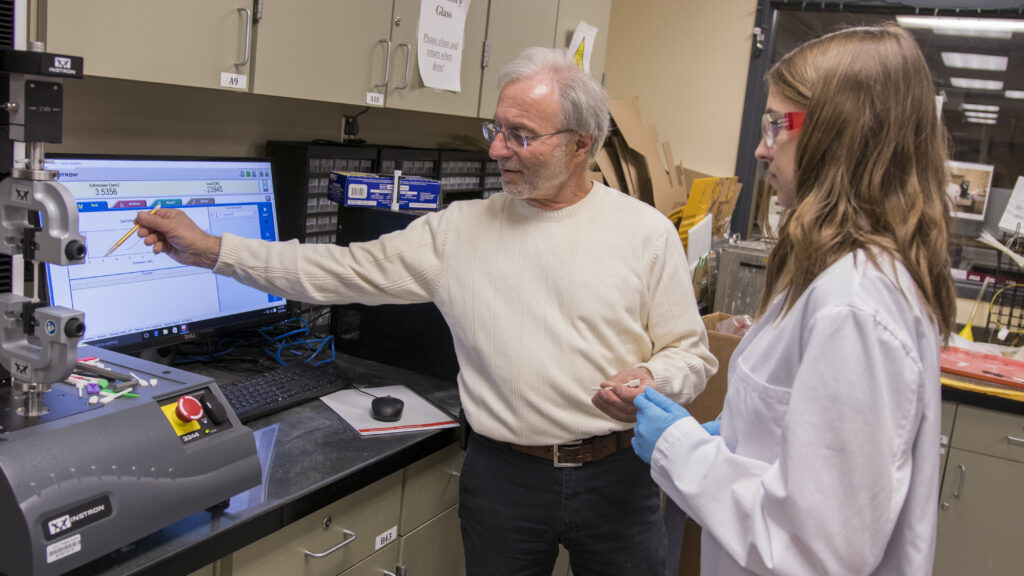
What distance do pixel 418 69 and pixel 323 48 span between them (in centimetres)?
33

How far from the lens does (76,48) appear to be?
48.5 inches

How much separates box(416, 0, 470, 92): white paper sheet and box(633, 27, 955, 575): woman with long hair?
108 centimetres

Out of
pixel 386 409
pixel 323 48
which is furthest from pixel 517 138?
pixel 386 409

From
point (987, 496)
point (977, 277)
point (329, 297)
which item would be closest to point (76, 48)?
point (329, 297)

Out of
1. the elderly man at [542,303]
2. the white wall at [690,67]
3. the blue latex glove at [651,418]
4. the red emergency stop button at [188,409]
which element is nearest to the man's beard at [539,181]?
the elderly man at [542,303]

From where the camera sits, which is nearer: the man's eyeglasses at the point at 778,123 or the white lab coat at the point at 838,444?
the white lab coat at the point at 838,444

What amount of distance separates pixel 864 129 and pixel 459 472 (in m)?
1.11

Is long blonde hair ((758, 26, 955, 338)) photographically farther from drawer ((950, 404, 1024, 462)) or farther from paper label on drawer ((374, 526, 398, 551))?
drawer ((950, 404, 1024, 462))

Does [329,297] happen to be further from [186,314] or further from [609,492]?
[609,492]

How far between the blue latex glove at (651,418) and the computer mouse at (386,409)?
558 millimetres

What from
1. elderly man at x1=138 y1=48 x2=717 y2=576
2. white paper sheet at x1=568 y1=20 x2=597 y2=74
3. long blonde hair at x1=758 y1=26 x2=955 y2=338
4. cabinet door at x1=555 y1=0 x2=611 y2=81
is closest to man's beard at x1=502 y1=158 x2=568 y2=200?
elderly man at x1=138 y1=48 x2=717 y2=576

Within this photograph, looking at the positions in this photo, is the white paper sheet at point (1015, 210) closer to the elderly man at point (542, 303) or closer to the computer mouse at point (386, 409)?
the elderly man at point (542, 303)

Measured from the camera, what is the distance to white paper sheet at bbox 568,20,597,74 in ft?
8.70

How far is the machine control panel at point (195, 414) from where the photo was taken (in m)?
1.12
